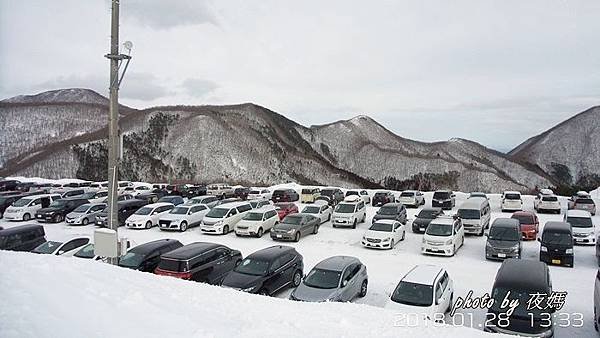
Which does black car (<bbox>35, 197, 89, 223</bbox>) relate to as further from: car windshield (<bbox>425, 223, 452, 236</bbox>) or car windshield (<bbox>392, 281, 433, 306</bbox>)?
car windshield (<bbox>392, 281, 433, 306</bbox>)

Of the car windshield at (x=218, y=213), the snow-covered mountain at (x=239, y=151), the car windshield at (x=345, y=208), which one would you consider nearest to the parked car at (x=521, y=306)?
the car windshield at (x=345, y=208)

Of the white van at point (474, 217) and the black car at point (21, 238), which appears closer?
the black car at point (21, 238)

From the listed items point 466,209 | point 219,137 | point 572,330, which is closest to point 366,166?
point 219,137

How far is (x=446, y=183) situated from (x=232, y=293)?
107 meters

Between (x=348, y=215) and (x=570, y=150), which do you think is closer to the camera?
(x=348, y=215)

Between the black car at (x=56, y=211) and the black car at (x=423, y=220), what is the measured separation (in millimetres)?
21669

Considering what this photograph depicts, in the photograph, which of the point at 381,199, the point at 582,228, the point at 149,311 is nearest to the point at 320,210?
the point at 381,199

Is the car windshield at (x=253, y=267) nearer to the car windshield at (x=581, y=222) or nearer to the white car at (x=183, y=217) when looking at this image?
the white car at (x=183, y=217)

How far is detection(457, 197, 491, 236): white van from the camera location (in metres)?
21.7

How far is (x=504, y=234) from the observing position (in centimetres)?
1745

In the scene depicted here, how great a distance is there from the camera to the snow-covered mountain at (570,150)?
123312 mm

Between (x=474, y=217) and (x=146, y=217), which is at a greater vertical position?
(x=474, y=217)

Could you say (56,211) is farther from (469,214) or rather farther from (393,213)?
(469,214)

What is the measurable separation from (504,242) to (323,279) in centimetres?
908
